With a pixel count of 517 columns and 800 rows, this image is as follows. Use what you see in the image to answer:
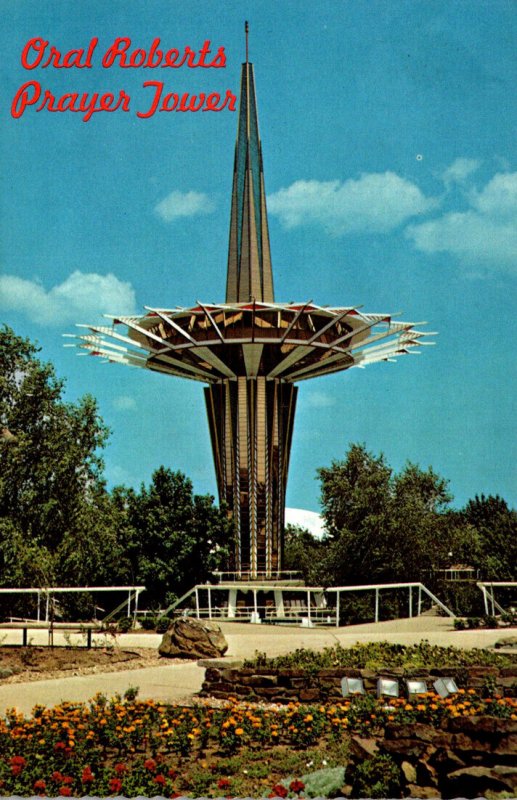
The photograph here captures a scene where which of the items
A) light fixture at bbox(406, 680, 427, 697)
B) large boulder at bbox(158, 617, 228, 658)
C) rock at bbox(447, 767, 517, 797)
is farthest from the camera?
large boulder at bbox(158, 617, 228, 658)

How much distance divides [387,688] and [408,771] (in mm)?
4254

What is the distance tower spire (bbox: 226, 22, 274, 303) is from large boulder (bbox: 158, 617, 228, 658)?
28556 millimetres

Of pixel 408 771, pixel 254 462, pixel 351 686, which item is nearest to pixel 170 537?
pixel 254 462

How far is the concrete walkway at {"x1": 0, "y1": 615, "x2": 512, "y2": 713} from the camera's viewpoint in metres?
12.2

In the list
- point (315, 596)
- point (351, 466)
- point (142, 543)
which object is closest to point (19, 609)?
point (142, 543)

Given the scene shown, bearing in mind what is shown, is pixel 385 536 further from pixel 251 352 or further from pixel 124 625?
pixel 124 625

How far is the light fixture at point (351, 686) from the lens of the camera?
10641mm

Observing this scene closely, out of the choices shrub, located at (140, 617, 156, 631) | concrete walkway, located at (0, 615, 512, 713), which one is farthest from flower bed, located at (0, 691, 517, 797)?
shrub, located at (140, 617, 156, 631)

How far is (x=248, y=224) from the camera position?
145 ft

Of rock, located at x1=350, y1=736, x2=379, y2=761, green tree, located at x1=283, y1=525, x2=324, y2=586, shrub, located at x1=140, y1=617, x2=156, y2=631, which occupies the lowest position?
shrub, located at x1=140, y1=617, x2=156, y2=631

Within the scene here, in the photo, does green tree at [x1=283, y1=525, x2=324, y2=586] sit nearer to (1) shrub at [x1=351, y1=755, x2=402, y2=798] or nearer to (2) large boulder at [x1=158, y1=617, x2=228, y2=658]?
(2) large boulder at [x1=158, y1=617, x2=228, y2=658]

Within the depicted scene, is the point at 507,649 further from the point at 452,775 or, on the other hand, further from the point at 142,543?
the point at 142,543

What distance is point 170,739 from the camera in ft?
27.3

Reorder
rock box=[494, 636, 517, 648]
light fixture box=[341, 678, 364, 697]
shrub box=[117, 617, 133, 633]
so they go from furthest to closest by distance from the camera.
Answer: shrub box=[117, 617, 133, 633] < rock box=[494, 636, 517, 648] < light fixture box=[341, 678, 364, 697]
